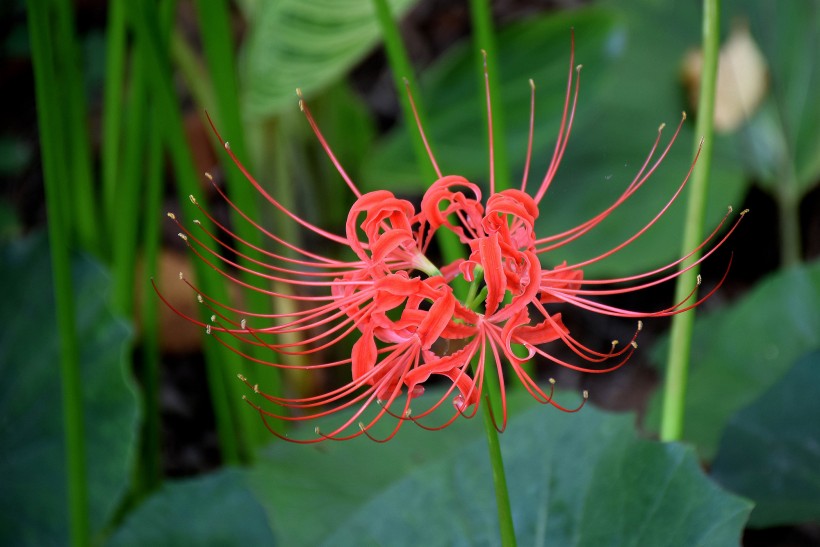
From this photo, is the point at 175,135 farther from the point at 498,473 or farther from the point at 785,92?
the point at 785,92

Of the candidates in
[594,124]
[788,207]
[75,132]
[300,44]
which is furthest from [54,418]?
[788,207]

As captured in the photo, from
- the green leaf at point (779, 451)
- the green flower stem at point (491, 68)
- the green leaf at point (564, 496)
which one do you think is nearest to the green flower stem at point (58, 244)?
the green leaf at point (564, 496)

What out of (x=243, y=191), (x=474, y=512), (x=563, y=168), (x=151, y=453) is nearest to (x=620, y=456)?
(x=474, y=512)

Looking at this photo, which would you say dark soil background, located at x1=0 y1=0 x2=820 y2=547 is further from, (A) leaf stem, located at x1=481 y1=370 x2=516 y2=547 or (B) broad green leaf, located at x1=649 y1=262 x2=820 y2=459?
(A) leaf stem, located at x1=481 y1=370 x2=516 y2=547

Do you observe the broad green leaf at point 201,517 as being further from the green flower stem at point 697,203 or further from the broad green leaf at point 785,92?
the broad green leaf at point 785,92

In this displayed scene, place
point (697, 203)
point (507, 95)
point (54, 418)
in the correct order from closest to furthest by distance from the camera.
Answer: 1. point (697, 203)
2. point (54, 418)
3. point (507, 95)

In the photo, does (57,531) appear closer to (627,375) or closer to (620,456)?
(620,456)
